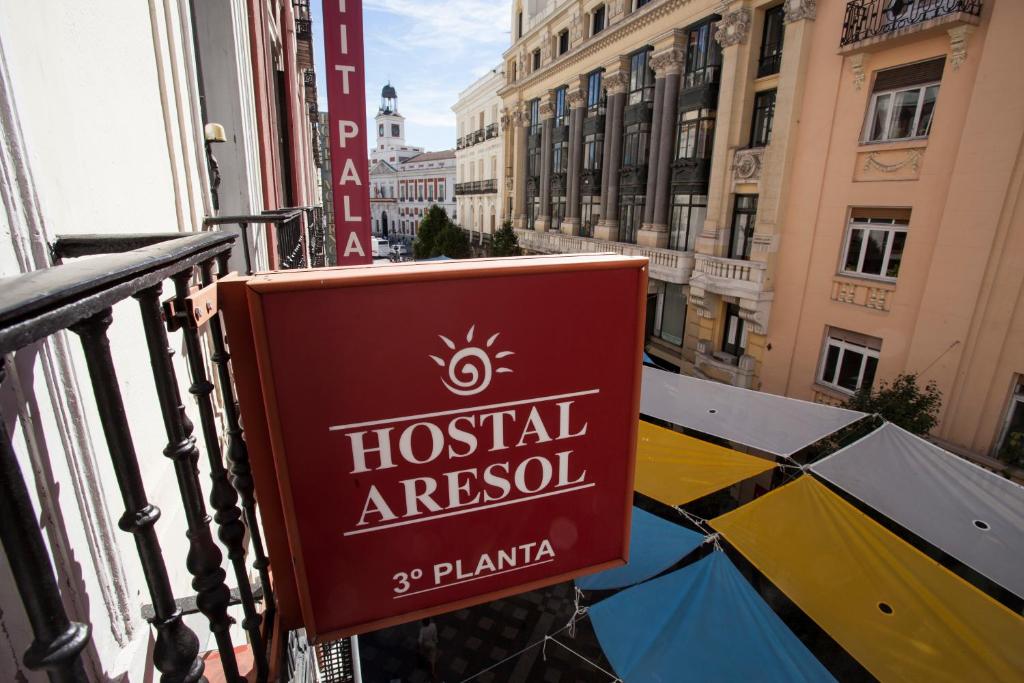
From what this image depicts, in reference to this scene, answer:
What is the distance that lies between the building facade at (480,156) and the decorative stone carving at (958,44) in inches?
1031

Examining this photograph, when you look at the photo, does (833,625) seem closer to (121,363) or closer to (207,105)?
(121,363)

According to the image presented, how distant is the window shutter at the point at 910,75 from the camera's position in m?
11.3

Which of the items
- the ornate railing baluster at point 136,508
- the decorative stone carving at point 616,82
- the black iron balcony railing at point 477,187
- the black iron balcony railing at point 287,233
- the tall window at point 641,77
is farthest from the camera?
the black iron balcony railing at point 477,187

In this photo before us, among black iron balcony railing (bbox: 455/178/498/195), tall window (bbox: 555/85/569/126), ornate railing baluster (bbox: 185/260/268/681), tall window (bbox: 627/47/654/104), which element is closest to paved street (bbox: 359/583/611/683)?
ornate railing baluster (bbox: 185/260/268/681)

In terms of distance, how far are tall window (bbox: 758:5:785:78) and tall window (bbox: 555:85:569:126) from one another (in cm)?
1205

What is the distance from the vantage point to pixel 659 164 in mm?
18812

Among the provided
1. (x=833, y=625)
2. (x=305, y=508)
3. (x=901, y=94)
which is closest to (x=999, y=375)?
(x=901, y=94)

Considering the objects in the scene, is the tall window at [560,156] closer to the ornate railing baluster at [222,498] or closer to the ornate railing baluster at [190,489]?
the ornate railing baluster at [222,498]

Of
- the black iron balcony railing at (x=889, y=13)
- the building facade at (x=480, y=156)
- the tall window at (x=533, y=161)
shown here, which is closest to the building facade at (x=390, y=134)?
the building facade at (x=480, y=156)

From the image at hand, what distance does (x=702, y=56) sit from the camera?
16859 mm

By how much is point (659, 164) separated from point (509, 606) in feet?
49.8

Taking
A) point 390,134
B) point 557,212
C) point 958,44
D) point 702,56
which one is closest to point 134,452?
point 958,44

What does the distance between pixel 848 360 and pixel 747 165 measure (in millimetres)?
6158

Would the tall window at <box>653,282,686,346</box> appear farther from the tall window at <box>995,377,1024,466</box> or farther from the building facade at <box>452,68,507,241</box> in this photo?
the building facade at <box>452,68,507,241</box>
